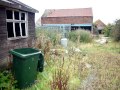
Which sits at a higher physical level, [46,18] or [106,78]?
[46,18]

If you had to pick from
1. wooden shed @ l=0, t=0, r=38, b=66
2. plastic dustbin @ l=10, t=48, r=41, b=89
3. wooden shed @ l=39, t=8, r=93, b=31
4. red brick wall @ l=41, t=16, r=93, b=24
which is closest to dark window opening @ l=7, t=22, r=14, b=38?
wooden shed @ l=0, t=0, r=38, b=66

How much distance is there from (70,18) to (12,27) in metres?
27.3

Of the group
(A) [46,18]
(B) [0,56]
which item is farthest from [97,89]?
(A) [46,18]

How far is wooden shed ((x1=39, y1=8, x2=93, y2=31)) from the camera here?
34.7m

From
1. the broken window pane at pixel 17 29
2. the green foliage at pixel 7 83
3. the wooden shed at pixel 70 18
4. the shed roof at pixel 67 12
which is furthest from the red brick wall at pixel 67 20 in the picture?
the green foliage at pixel 7 83

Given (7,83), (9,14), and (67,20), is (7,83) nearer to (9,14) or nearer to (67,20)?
(9,14)

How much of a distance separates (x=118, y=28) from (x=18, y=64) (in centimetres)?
1934

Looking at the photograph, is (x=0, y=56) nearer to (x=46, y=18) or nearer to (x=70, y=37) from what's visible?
(x=70, y=37)

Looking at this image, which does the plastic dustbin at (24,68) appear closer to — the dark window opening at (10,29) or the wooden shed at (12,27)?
the wooden shed at (12,27)

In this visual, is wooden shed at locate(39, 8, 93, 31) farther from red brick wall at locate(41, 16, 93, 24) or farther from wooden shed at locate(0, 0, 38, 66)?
wooden shed at locate(0, 0, 38, 66)

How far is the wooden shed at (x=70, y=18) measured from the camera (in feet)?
114

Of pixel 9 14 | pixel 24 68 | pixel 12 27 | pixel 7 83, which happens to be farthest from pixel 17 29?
pixel 7 83

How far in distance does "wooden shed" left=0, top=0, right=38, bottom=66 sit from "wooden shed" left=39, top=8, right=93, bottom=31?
2383 centimetres

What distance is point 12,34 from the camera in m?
8.92
